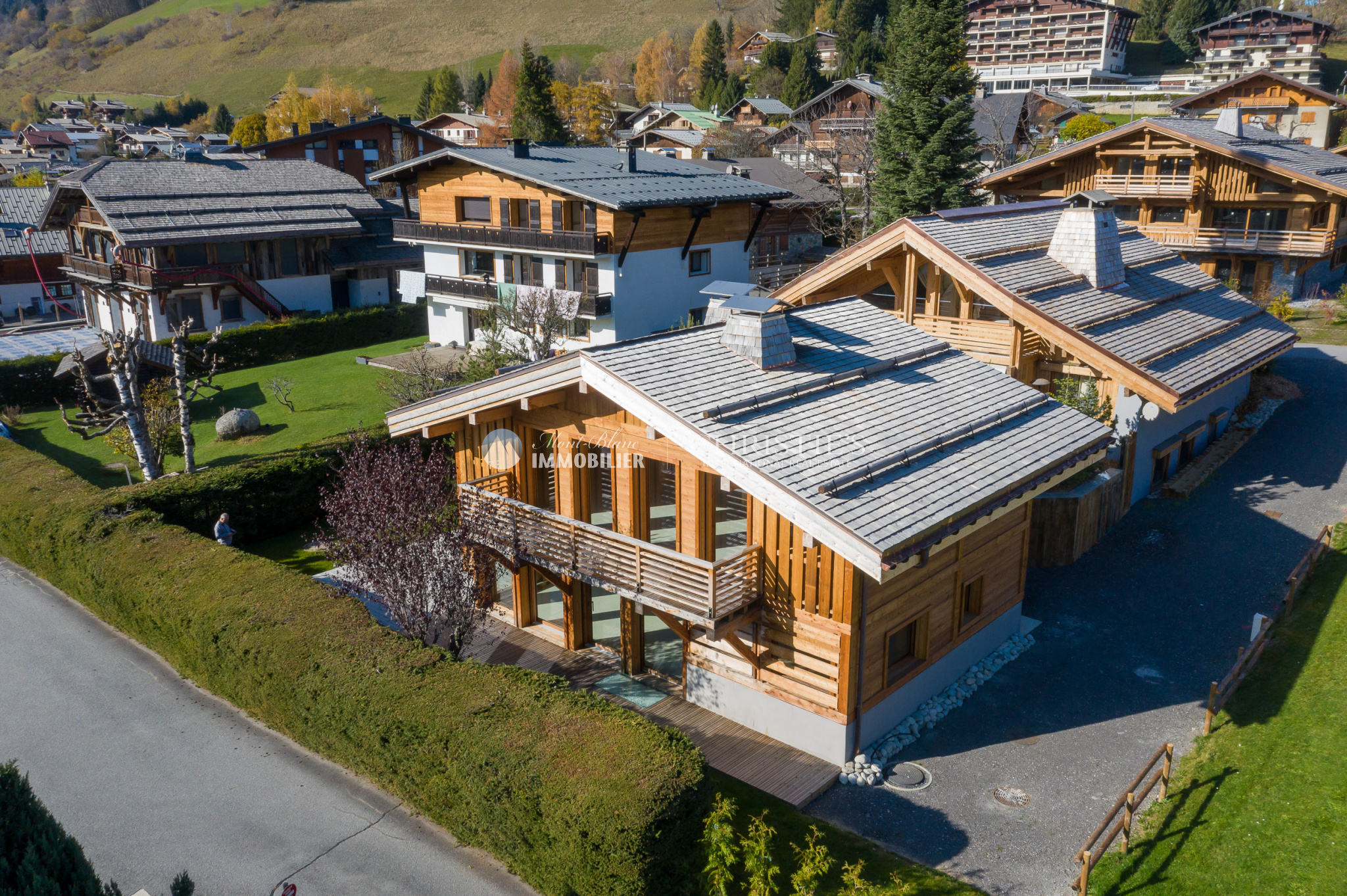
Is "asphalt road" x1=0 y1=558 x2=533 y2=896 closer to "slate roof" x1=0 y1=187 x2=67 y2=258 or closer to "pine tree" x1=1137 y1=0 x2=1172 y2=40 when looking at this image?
"slate roof" x1=0 y1=187 x2=67 y2=258

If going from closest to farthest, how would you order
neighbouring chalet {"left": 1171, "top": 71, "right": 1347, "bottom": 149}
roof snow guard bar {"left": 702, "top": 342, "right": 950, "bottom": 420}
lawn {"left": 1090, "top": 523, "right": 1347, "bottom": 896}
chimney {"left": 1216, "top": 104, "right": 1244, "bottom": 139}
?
lawn {"left": 1090, "top": 523, "right": 1347, "bottom": 896} < roof snow guard bar {"left": 702, "top": 342, "right": 950, "bottom": 420} < chimney {"left": 1216, "top": 104, "right": 1244, "bottom": 139} < neighbouring chalet {"left": 1171, "top": 71, "right": 1347, "bottom": 149}

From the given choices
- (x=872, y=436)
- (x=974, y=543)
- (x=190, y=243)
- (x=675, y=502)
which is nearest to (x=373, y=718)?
(x=675, y=502)

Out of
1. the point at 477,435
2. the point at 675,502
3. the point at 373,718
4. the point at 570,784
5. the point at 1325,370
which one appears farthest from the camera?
the point at 1325,370

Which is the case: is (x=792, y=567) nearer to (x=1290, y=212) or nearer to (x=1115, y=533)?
(x=1115, y=533)

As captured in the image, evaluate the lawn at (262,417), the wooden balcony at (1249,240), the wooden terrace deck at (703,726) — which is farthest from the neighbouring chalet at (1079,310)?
the lawn at (262,417)

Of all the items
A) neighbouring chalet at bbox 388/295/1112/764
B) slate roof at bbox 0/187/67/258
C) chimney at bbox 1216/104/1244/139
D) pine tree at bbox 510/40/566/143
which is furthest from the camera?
pine tree at bbox 510/40/566/143

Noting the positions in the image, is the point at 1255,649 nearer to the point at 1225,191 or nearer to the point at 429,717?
the point at 429,717

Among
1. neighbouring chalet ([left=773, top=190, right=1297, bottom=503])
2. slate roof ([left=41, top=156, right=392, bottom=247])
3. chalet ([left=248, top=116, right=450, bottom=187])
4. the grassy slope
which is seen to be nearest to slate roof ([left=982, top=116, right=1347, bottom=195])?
neighbouring chalet ([left=773, top=190, right=1297, bottom=503])
